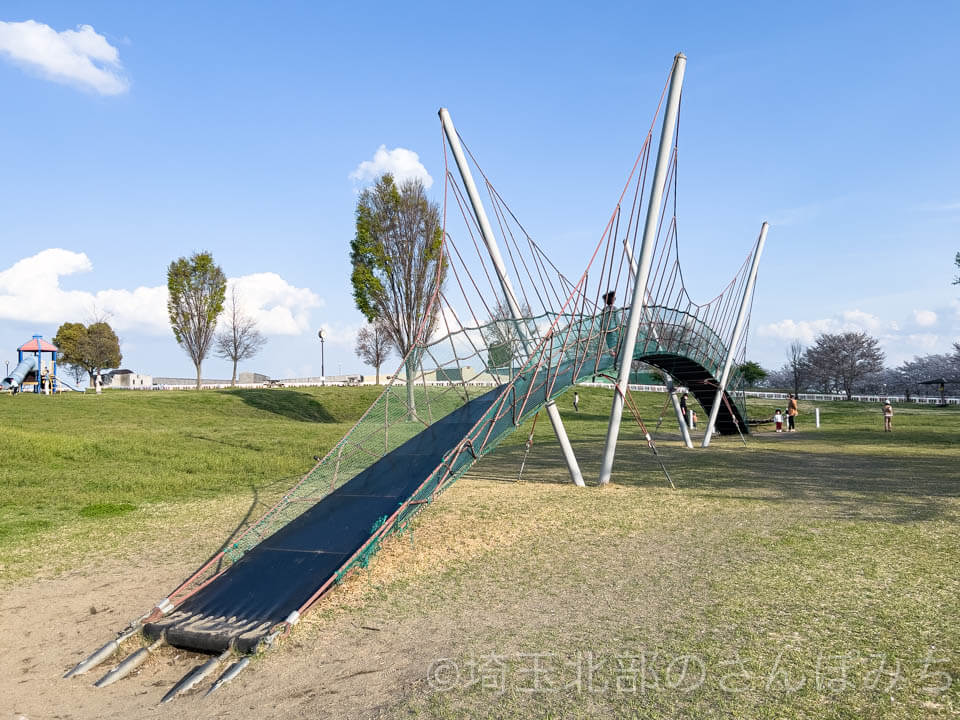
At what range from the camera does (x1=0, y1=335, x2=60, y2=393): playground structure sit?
105 feet

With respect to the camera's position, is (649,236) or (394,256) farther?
(394,256)

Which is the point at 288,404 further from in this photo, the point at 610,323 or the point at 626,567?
the point at 626,567

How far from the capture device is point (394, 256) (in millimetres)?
30734

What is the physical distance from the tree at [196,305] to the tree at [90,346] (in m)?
14.2

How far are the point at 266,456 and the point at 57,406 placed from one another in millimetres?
13001

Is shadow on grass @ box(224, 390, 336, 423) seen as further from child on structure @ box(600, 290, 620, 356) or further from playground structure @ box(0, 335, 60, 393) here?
child on structure @ box(600, 290, 620, 356)

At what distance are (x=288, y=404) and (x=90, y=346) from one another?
26493mm

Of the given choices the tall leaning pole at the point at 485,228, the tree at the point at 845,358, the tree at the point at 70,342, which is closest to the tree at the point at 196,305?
the tree at the point at 70,342

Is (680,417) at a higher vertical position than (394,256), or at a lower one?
lower

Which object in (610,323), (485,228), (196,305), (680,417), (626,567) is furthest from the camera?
(196,305)

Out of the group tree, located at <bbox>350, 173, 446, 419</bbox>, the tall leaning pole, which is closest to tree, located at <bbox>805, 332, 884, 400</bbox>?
tree, located at <bbox>350, 173, 446, 419</bbox>

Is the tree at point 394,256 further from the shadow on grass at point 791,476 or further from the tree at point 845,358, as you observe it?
the tree at point 845,358

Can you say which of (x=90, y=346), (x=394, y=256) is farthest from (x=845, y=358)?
(x=90, y=346)

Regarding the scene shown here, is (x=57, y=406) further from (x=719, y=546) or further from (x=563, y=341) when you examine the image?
(x=719, y=546)
